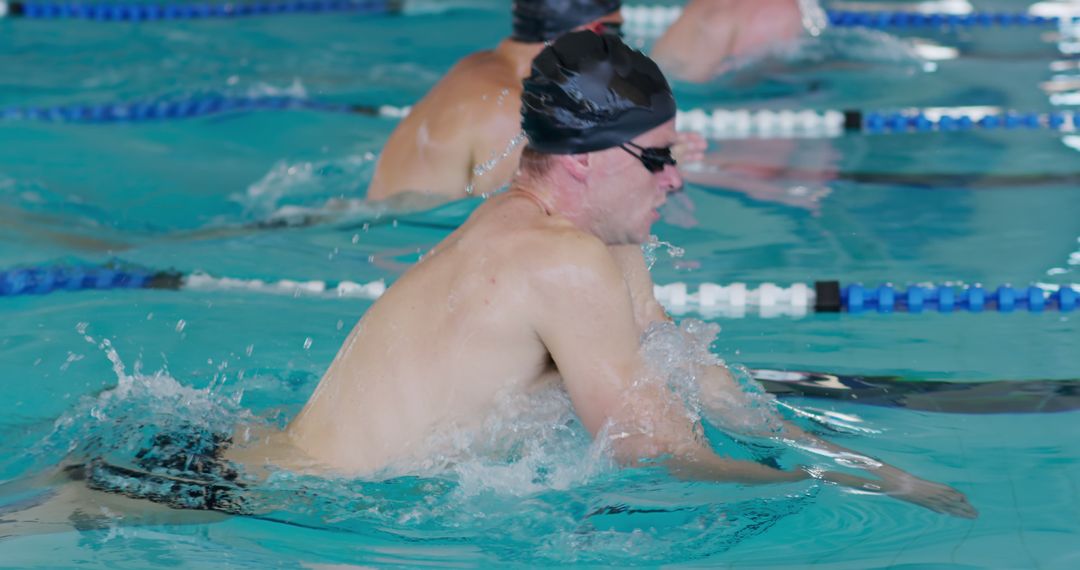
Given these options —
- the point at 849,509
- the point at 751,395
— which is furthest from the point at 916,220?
the point at 849,509

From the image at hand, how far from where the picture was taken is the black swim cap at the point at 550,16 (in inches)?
159

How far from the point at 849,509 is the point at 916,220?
208 centimetres

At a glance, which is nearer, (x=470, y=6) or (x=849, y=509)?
(x=849, y=509)

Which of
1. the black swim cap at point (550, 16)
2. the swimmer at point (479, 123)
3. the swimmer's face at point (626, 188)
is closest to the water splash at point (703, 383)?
the swimmer's face at point (626, 188)

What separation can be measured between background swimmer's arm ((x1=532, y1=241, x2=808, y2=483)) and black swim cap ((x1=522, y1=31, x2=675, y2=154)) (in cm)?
22

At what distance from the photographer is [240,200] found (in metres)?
4.88

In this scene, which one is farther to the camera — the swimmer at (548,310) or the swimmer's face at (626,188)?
the swimmer's face at (626,188)

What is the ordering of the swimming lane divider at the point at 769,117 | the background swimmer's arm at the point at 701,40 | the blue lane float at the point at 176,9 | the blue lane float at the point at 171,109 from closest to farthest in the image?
the swimming lane divider at the point at 769,117 → the blue lane float at the point at 171,109 → the background swimmer's arm at the point at 701,40 → the blue lane float at the point at 176,9

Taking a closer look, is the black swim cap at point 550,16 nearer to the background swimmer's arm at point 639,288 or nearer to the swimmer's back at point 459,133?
the swimmer's back at point 459,133

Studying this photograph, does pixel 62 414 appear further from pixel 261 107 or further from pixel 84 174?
pixel 261 107

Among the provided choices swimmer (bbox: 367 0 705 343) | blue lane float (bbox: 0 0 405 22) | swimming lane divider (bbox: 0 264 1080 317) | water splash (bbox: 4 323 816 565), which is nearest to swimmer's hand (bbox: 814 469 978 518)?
water splash (bbox: 4 323 816 565)

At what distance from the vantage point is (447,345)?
92.8 inches

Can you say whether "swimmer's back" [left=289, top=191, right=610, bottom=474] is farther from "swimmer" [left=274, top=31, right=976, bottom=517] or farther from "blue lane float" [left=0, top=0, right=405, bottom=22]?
"blue lane float" [left=0, top=0, right=405, bottom=22]

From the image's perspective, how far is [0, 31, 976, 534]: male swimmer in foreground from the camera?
2.31 metres
